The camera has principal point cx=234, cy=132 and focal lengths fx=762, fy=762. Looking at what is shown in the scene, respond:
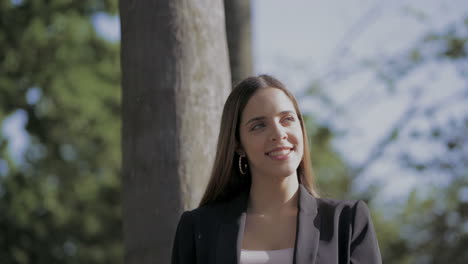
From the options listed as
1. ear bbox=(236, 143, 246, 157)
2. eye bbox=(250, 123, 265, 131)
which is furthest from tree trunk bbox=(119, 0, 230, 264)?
eye bbox=(250, 123, 265, 131)

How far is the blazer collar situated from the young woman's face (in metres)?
0.19

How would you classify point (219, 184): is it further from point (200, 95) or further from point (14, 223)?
point (14, 223)

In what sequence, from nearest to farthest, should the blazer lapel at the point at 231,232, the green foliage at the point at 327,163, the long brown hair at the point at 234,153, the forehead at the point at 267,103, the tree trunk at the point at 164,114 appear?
the blazer lapel at the point at 231,232, the forehead at the point at 267,103, the long brown hair at the point at 234,153, the tree trunk at the point at 164,114, the green foliage at the point at 327,163

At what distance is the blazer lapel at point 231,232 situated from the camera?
3875 mm

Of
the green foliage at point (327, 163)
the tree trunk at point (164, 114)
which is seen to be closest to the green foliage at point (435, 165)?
the green foliage at point (327, 163)

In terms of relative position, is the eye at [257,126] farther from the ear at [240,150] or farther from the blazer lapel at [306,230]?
the blazer lapel at [306,230]

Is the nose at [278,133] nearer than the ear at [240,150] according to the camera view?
Yes

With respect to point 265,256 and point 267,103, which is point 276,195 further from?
point 267,103

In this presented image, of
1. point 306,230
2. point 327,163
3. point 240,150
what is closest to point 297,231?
point 306,230

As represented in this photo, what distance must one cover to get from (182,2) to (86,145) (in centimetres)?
1675

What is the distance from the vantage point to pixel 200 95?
4.57 metres

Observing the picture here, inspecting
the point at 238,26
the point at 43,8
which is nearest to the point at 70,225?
the point at 43,8

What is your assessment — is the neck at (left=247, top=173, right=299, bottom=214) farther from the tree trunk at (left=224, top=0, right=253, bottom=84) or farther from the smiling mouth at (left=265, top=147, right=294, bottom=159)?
the tree trunk at (left=224, top=0, right=253, bottom=84)

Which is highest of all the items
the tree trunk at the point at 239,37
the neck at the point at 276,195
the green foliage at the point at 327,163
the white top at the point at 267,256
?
the tree trunk at the point at 239,37
